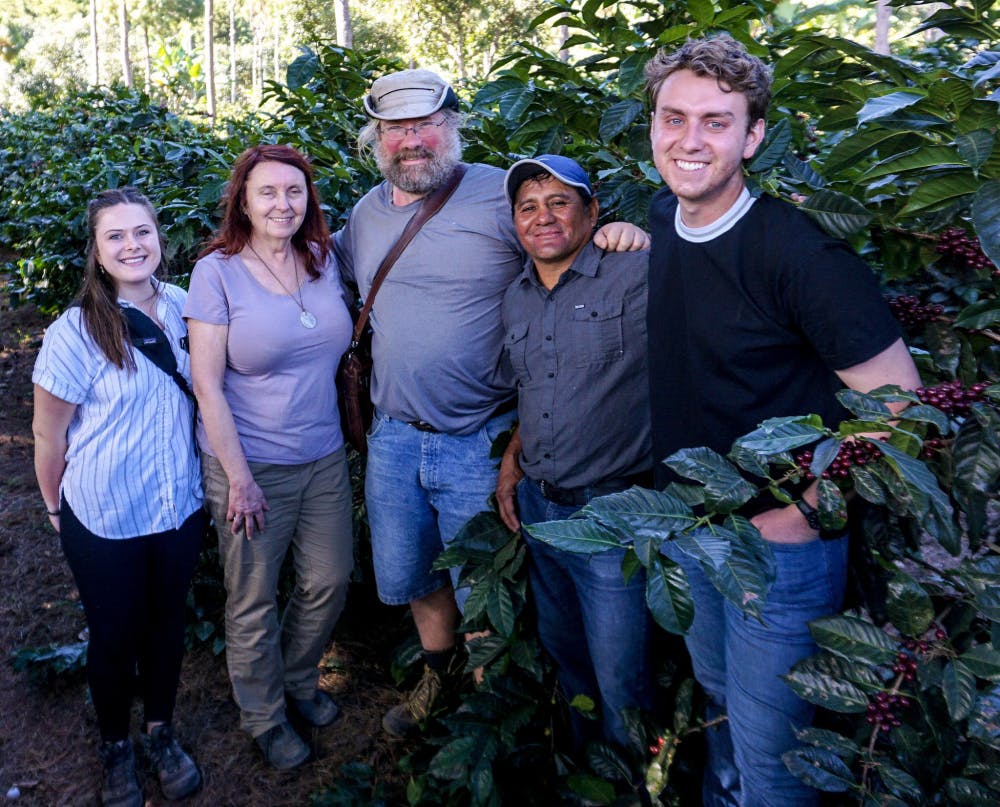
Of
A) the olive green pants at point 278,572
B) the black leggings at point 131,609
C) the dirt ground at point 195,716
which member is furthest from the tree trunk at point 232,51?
the black leggings at point 131,609

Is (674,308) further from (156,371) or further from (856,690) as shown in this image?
(156,371)

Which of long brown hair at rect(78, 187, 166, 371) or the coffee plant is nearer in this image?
the coffee plant

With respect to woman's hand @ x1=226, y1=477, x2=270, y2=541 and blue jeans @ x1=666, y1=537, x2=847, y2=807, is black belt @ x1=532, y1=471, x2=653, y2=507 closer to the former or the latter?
blue jeans @ x1=666, y1=537, x2=847, y2=807

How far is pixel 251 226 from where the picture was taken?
116 inches

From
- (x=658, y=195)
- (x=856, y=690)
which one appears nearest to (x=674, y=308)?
(x=658, y=195)

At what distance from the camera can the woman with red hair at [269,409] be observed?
2.83m

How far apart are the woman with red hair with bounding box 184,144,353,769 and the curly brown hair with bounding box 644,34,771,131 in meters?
1.52

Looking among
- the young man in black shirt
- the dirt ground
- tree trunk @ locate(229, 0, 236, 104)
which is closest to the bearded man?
the dirt ground

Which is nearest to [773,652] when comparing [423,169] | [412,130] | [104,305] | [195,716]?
[423,169]

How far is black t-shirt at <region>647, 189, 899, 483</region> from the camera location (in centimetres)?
169

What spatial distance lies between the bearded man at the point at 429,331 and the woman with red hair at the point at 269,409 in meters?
0.19

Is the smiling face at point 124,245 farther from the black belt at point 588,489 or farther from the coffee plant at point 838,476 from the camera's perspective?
the black belt at point 588,489

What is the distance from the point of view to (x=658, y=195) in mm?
2293

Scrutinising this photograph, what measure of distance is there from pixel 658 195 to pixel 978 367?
902mm
